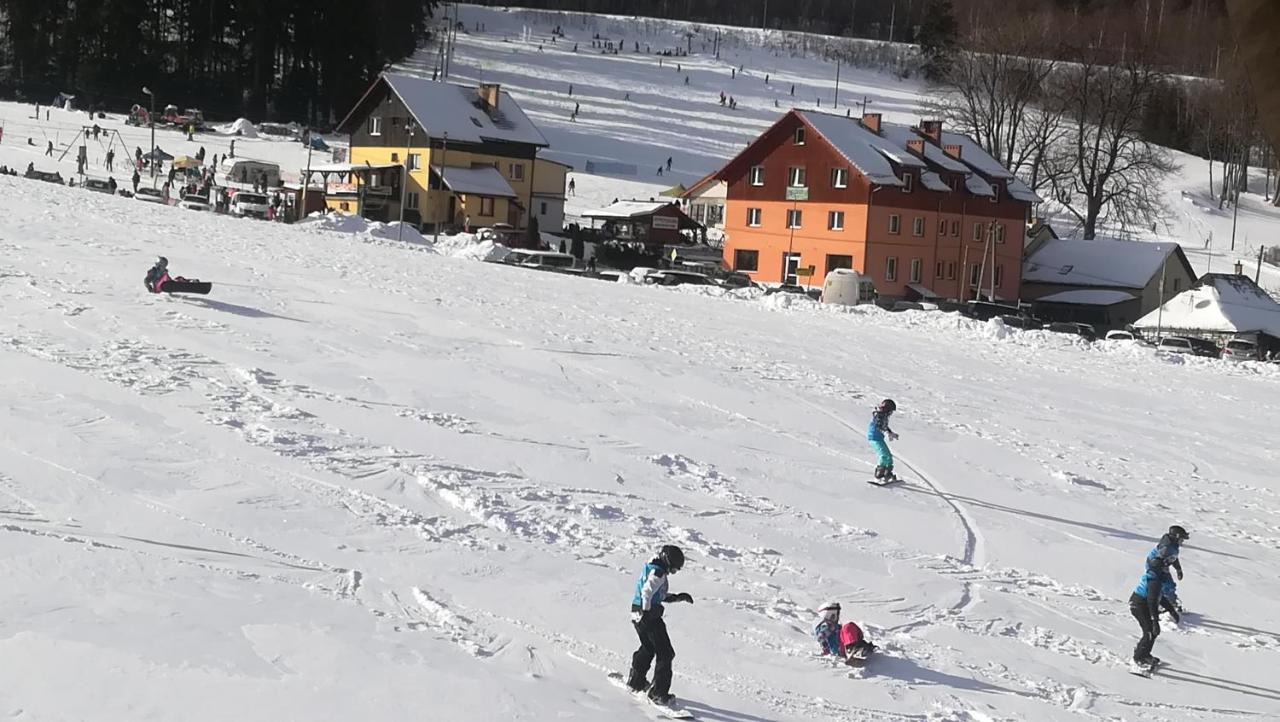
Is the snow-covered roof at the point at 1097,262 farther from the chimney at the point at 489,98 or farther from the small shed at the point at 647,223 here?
the chimney at the point at 489,98

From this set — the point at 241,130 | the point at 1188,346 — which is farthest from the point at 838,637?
the point at 241,130

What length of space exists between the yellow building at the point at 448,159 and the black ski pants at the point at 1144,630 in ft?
134

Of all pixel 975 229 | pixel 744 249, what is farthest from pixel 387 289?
pixel 975 229

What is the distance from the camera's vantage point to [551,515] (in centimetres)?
1205

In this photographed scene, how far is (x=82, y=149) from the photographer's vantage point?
4822cm

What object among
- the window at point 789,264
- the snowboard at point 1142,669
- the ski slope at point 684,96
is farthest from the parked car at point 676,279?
the snowboard at point 1142,669

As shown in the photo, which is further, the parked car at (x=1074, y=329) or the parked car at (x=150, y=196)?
the parked car at (x=150, y=196)

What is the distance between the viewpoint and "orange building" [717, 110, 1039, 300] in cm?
4738

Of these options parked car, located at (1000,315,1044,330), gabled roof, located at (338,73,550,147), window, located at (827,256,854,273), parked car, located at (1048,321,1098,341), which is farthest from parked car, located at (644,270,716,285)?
gabled roof, located at (338,73,550,147)

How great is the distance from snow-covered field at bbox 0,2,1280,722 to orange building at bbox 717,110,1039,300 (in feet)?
73.1

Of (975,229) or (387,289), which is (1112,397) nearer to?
(387,289)

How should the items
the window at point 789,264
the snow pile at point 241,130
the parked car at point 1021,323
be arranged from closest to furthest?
the parked car at point 1021,323 < the window at point 789,264 < the snow pile at point 241,130

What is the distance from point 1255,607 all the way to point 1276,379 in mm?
19967

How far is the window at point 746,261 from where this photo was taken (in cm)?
5016
